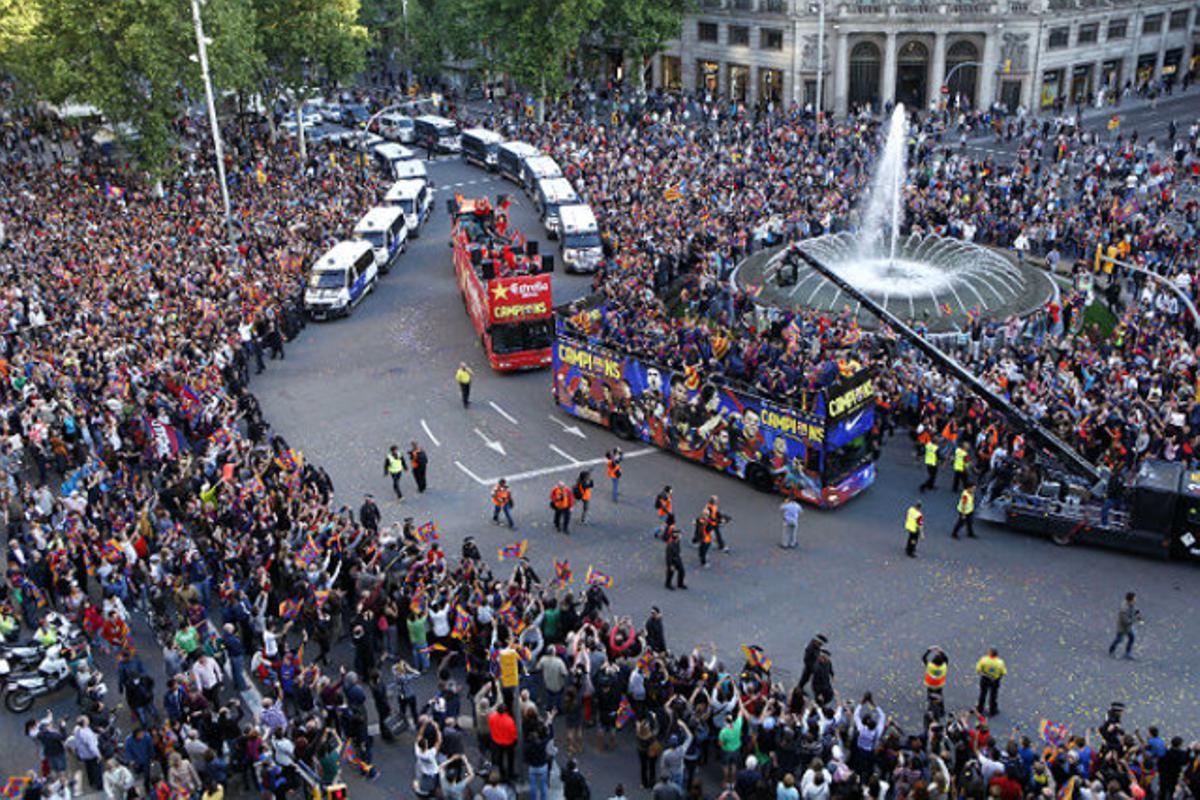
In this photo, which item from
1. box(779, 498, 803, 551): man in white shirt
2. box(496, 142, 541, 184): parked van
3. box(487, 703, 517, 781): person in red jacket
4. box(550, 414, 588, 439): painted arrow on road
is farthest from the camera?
box(496, 142, 541, 184): parked van

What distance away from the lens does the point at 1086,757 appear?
629 inches

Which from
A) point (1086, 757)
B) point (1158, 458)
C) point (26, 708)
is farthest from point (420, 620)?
point (1158, 458)

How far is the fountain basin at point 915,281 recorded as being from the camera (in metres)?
36.7

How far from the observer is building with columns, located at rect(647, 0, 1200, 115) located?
6744 centimetres

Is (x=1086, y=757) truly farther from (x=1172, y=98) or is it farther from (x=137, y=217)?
(x=1172, y=98)

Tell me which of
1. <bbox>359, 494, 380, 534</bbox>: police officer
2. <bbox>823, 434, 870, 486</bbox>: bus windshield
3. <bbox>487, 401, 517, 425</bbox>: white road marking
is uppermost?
<bbox>823, 434, 870, 486</bbox>: bus windshield

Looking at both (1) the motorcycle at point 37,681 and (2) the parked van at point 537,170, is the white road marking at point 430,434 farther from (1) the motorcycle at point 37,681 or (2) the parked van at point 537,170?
(2) the parked van at point 537,170

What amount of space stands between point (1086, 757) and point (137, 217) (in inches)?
1698

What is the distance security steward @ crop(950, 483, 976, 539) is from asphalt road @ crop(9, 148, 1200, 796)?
28cm

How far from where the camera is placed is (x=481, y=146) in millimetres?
66188

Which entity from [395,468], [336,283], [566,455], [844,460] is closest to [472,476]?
[395,468]

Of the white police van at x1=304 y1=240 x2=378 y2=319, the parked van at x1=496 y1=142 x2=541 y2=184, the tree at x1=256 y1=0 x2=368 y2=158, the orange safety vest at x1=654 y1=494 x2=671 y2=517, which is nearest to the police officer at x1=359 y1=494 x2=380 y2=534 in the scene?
the orange safety vest at x1=654 y1=494 x2=671 y2=517

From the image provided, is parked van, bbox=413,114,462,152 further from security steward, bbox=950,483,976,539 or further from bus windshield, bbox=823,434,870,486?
security steward, bbox=950,483,976,539

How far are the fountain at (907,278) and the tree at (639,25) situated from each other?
28621mm
